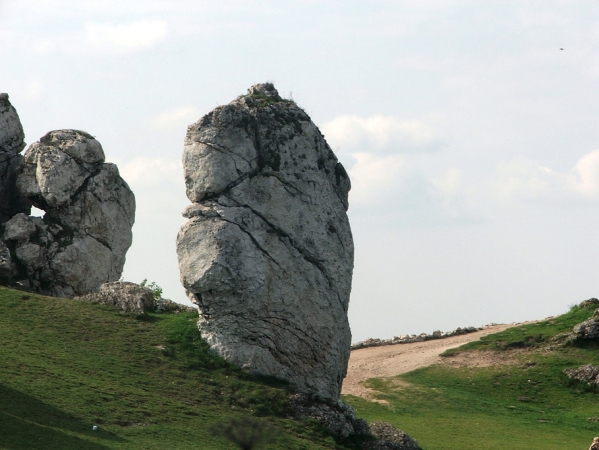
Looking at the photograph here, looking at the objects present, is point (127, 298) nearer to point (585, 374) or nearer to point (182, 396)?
point (182, 396)

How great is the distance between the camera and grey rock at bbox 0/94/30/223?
44344mm

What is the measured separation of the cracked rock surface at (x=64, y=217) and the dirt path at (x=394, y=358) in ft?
44.9

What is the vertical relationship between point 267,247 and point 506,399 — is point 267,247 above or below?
above

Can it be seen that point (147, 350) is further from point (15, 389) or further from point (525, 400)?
point (525, 400)

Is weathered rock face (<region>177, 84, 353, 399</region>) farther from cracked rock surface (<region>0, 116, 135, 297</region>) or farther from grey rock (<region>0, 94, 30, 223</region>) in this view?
grey rock (<region>0, 94, 30, 223</region>)

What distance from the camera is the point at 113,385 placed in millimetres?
30719

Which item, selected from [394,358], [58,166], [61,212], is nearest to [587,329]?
[394,358]

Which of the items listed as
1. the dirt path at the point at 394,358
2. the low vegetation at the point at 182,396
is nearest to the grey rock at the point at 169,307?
the low vegetation at the point at 182,396

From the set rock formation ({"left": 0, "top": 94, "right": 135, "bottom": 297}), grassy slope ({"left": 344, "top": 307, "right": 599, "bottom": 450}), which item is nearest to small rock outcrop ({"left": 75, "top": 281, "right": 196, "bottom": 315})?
rock formation ({"left": 0, "top": 94, "right": 135, "bottom": 297})

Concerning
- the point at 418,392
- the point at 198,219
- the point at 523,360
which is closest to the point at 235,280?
the point at 198,219

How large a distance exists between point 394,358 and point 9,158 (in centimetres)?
2441

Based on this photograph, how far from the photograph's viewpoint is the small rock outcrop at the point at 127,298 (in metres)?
37.5

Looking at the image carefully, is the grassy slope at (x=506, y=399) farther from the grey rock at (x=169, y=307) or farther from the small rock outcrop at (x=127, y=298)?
the small rock outcrop at (x=127, y=298)

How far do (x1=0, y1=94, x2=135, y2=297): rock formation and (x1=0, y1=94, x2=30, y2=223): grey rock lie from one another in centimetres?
5
